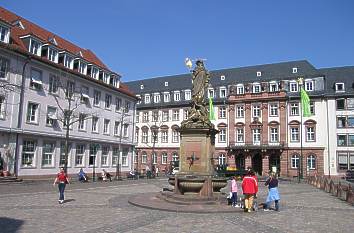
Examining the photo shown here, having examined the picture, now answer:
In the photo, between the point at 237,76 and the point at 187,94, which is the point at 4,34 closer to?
the point at 187,94

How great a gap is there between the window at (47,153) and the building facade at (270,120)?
2158 cm

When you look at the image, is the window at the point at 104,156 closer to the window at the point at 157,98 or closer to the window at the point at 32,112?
the window at the point at 32,112

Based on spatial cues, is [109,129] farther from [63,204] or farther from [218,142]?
[63,204]

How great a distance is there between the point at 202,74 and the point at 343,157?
4092 centimetres

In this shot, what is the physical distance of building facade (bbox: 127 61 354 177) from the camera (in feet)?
174

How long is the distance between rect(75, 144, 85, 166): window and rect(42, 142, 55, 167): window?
3.98 meters

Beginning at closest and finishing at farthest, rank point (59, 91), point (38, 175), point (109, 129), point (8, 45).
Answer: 1. point (8, 45)
2. point (38, 175)
3. point (59, 91)
4. point (109, 129)

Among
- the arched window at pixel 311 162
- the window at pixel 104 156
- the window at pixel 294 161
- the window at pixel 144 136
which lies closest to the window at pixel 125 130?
the window at pixel 104 156

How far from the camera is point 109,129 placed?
45750mm

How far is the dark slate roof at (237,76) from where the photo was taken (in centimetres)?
5931

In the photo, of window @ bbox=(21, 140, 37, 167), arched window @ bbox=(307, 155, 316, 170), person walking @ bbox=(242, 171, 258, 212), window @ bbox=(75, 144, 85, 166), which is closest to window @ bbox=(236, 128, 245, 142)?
arched window @ bbox=(307, 155, 316, 170)

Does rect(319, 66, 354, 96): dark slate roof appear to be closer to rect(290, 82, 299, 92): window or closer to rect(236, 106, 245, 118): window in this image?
rect(290, 82, 299, 92): window

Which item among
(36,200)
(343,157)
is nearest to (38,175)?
(36,200)

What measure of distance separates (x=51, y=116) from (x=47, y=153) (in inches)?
140
